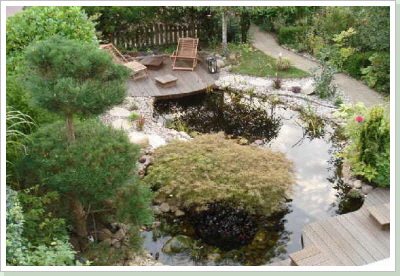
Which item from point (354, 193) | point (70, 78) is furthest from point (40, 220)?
point (354, 193)

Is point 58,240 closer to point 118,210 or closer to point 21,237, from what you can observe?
point 21,237

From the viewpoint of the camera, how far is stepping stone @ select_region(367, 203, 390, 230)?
7.17 meters

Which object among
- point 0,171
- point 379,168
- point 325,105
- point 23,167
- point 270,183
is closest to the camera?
point 0,171

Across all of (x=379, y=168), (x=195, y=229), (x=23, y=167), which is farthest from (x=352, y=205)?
(x=23, y=167)

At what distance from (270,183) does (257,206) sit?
23.6 inches

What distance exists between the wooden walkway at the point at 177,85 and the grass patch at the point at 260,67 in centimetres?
82

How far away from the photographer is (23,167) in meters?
6.11

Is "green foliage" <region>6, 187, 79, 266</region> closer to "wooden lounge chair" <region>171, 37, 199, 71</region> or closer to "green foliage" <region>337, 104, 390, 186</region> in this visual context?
"green foliage" <region>337, 104, 390, 186</region>

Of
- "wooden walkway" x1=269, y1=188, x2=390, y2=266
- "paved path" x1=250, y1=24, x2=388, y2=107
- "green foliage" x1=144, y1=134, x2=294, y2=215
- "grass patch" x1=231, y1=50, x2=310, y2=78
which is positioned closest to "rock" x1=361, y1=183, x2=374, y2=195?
"wooden walkway" x1=269, y1=188, x2=390, y2=266

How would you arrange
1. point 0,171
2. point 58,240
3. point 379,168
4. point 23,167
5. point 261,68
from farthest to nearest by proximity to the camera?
point 261,68, point 379,168, point 23,167, point 58,240, point 0,171

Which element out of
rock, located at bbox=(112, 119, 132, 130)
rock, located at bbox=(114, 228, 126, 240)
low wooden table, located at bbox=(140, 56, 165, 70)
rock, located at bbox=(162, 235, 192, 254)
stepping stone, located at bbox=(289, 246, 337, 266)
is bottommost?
rock, located at bbox=(162, 235, 192, 254)

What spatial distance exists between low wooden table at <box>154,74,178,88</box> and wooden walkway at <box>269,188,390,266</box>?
5821 millimetres

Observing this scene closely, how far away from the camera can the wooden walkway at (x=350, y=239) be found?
22.3 feet

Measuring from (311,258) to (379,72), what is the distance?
257 inches
